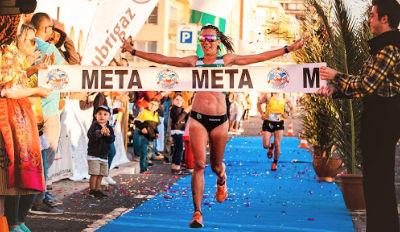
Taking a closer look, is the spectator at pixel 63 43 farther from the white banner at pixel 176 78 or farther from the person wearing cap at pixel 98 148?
the white banner at pixel 176 78

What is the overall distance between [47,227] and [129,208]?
1949 mm

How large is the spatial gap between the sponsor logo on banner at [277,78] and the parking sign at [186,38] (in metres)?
12.2

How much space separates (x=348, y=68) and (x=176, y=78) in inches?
121

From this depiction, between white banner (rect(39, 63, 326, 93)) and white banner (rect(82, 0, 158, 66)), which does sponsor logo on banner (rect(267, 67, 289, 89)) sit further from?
white banner (rect(82, 0, 158, 66))

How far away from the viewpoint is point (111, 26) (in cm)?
1056

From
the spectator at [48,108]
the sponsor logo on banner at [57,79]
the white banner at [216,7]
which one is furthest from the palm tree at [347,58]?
the white banner at [216,7]

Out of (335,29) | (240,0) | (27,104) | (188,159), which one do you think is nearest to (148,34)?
(240,0)

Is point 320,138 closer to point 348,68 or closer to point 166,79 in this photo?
point 348,68

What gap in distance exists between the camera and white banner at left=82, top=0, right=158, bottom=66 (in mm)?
10367

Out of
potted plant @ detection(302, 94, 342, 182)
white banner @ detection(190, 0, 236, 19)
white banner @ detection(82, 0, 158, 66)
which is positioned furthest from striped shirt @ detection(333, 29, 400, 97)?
white banner @ detection(190, 0, 236, 19)

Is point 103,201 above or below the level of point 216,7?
below

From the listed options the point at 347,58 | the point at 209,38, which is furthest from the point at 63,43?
the point at 347,58

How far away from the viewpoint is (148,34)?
59969 millimetres

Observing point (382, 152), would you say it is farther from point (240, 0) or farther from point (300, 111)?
point (240, 0)
